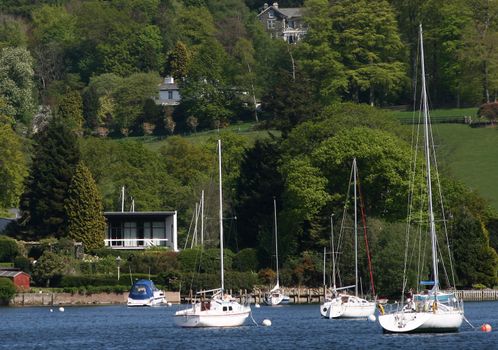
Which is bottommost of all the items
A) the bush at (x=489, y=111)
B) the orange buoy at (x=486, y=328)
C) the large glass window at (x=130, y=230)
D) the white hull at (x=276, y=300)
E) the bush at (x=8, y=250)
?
the orange buoy at (x=486, y=328)

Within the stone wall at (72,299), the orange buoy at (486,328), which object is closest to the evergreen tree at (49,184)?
the stone wall at (72,299)

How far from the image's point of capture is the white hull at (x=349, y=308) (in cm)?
10381

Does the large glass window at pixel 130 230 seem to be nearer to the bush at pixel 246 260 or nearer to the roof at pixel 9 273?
the bush at pixel 246 260

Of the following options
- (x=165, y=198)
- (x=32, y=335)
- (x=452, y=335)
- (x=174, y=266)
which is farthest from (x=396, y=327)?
(x=165, y=198)

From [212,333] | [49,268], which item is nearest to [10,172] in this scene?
[49,268]

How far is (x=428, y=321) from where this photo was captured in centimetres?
8362

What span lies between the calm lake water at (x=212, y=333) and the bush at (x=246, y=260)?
15.3m

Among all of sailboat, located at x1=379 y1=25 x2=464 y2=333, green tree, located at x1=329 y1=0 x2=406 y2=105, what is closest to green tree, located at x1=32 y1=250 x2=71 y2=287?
sailboat, located at x1=379 y1=25 x2=464 y2=333

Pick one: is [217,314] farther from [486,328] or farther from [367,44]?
[367,44]

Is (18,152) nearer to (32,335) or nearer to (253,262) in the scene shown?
(253,262)

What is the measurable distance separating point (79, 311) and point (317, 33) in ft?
286

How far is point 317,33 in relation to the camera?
197 metres

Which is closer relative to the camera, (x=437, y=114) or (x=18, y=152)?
(x=18, y=152)

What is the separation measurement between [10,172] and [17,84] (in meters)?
48.7
